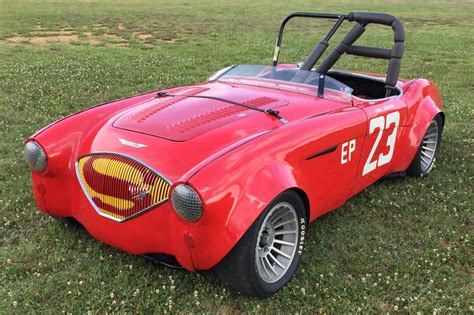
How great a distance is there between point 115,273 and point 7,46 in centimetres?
1116

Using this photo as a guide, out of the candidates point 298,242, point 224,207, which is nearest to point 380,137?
point 298,242

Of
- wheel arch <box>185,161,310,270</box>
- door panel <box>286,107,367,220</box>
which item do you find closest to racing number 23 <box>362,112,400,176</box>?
door panel <box>286,107,367,220</box>

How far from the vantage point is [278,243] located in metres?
3.14

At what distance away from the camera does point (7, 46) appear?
12.2 metres

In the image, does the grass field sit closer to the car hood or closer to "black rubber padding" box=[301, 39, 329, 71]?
the car hood

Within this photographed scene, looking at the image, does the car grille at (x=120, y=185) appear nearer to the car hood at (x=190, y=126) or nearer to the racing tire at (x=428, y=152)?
the car hood at (x=190, y=126)

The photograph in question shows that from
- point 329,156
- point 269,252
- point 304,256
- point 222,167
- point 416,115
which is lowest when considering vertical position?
point 304,256

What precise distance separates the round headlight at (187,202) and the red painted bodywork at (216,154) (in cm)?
4

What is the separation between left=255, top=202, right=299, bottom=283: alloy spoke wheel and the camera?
9.70 feet

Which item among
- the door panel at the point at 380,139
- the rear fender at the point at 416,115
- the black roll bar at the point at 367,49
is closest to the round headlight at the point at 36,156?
the door panel at the point at 380,139

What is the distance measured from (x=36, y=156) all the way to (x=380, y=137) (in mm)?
2718

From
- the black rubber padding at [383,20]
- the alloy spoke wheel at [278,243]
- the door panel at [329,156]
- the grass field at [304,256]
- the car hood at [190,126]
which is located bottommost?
the grass field at [304,256]

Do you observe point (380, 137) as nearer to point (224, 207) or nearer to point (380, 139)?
point (380, 139)

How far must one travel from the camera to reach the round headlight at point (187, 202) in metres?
2.50
